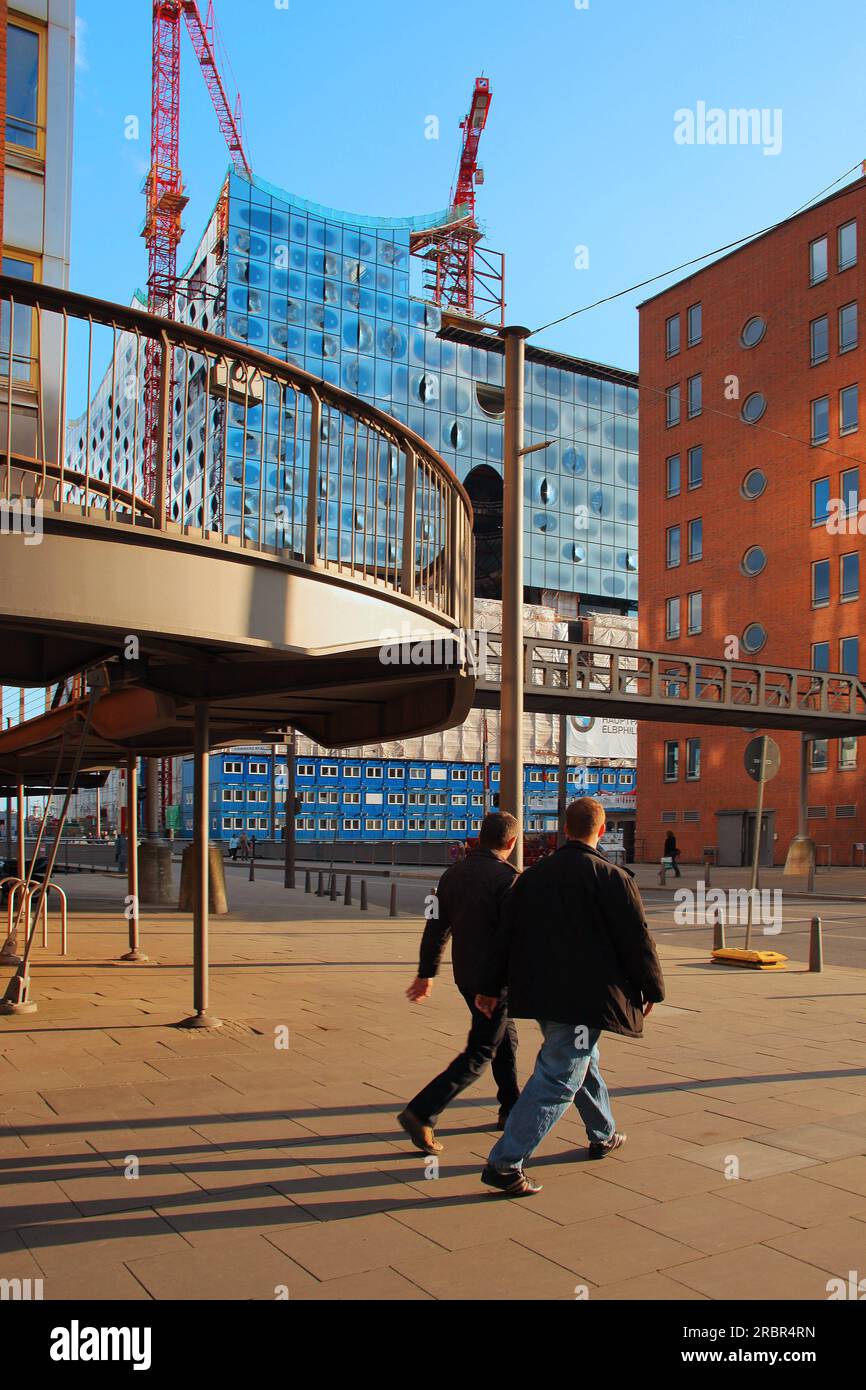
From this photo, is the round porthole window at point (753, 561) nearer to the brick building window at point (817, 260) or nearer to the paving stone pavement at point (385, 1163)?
the brick building window at point (817, 260)

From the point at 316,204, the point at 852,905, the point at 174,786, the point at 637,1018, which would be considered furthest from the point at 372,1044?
the point at 316,204

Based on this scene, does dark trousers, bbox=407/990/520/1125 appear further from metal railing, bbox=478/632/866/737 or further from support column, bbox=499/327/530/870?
metal railing, bbox=478/632/866/737

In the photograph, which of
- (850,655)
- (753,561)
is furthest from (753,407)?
(850,655)

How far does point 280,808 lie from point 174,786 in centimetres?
1331

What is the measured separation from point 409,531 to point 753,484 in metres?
44.7

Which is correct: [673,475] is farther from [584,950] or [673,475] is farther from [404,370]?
[584,950]

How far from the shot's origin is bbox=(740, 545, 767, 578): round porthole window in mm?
50156

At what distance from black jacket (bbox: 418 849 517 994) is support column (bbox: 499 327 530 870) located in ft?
21.1

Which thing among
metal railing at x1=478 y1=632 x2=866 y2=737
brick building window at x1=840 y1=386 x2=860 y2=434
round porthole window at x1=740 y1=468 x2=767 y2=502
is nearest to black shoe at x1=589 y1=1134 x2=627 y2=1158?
metal railing at x1=478 y1=632 x2=866 y2=737

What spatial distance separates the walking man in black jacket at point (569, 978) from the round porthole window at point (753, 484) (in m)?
47.6

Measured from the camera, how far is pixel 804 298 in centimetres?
4912

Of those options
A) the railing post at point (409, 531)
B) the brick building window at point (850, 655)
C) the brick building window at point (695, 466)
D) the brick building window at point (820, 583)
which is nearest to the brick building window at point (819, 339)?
the brick building window at point (695, 466)

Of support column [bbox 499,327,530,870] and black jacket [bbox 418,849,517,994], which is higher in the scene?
support column [bbox 499,327,530,870]
